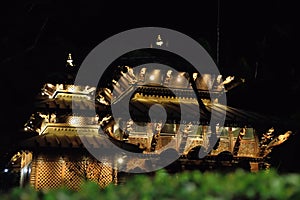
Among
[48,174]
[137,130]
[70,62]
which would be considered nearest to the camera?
[70,62]

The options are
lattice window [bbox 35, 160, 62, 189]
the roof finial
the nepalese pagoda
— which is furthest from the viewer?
lattice window [bbox 35, 160, 62, 189]

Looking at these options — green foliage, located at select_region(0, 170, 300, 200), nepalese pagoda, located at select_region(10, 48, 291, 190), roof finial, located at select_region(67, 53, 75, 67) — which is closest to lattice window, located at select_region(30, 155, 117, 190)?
nepalese pagoda, located at select_region(10, 48, 291, 190)

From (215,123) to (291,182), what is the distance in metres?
8.97

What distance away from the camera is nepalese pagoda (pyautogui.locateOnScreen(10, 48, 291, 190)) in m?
11.2

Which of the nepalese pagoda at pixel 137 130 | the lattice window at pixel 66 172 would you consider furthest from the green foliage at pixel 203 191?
the lattice window at pixel 66 172

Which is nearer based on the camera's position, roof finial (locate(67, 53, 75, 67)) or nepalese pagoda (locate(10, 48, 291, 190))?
roof finial (locate(67, 53, 75, 67))

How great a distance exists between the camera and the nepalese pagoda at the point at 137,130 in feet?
36.8

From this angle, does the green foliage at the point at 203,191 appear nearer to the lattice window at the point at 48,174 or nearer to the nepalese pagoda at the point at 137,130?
the nepalese pagoda at the point at 137,130

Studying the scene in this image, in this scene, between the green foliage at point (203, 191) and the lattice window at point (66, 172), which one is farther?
the lattice window at point (66, 172)

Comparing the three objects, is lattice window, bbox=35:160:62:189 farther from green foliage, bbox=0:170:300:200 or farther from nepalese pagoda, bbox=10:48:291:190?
green foliage, bbox=0:170:300:200

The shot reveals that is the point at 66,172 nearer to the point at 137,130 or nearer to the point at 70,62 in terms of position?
the point at 137,130

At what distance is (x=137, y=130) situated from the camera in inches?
477

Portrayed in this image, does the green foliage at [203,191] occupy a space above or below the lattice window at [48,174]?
above

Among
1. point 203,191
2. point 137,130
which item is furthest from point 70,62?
point 203,191
